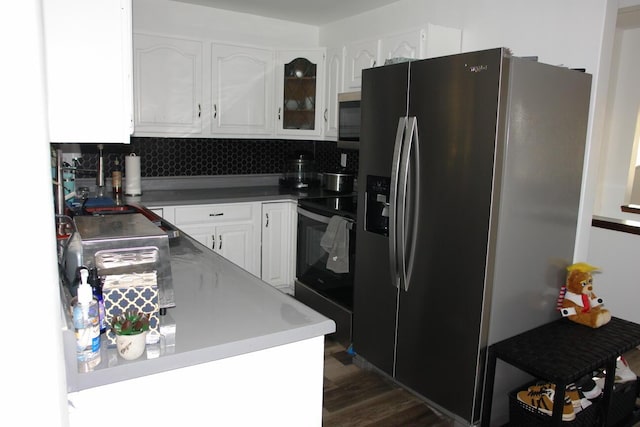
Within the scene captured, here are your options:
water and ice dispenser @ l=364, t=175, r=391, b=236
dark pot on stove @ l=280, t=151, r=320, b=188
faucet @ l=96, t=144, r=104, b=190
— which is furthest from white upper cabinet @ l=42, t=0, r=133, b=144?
dark pot on stove @ l=280, t=151, r=320, b=188

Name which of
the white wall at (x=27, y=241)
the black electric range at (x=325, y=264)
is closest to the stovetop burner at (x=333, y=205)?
the black electric range at (x=325, y=264)

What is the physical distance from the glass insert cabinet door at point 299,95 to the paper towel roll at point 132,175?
1.25 meters

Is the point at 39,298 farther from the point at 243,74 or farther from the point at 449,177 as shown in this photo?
the point at 243,74

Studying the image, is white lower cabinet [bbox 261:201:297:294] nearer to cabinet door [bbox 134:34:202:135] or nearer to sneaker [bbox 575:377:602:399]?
cabinet door [bbox 134:34:202:135]

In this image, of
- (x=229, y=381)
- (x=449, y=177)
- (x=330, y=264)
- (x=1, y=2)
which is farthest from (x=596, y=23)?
(x=1, y=2)

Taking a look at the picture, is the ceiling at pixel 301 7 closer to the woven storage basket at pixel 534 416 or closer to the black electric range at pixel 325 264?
the black electric range at pixel 325 264

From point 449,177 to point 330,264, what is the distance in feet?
3.92

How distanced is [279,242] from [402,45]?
1.80m

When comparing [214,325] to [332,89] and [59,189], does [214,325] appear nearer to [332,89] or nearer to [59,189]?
[59,189]

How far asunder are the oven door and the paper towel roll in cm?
126

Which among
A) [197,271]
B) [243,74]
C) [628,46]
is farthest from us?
[628,46]

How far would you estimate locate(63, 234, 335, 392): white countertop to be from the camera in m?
1.13

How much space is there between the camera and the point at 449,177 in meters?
2.25

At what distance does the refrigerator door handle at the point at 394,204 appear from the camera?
2430 mm
